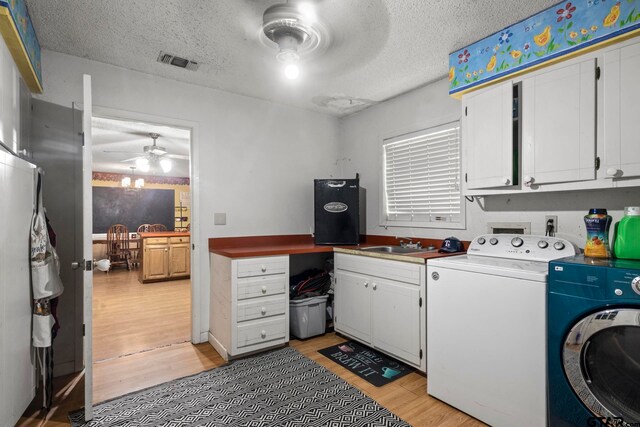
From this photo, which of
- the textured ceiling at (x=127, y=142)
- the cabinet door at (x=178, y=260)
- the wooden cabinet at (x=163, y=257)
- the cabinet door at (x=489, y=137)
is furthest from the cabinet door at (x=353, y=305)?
the cabinet door at (x=178, y=260)

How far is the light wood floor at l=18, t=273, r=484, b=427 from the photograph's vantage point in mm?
1885

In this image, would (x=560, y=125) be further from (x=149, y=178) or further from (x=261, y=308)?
(x=149, y=178)

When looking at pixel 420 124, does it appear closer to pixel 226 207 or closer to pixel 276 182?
pixel 276 182

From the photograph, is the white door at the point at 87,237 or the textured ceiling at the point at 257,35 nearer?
the white door at the point at 87,237

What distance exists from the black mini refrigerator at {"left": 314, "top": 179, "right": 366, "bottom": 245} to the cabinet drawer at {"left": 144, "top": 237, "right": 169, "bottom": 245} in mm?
3684

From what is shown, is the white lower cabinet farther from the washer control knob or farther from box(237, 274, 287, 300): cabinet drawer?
the washer control knob

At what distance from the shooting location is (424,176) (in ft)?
10.2

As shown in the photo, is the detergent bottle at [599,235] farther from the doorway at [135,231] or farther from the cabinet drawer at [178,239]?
the cabinet drawer at [178,239]

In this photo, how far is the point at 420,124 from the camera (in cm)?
308

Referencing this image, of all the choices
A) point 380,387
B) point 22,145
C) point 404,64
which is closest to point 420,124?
point 404,64

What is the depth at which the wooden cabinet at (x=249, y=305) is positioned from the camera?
2.58 m

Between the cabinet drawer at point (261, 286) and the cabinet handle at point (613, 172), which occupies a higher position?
the cabinet handle at point (613, 172)

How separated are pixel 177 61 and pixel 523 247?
9.31 ft

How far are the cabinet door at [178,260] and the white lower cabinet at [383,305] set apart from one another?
3.92 meters
